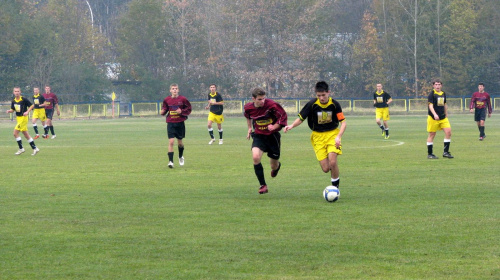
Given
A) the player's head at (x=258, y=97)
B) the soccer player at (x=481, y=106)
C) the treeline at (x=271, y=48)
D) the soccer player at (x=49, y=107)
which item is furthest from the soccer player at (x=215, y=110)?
the treeline at (x=271, y=48)

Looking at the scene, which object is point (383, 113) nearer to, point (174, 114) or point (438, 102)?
point (438, 102)

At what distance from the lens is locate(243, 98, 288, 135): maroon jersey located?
12078 millimetres

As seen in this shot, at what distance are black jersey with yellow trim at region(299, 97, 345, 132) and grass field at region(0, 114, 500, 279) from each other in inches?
46.5

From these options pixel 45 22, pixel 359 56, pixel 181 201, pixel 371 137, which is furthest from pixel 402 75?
pixel 181 201

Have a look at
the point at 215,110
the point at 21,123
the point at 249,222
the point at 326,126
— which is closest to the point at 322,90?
the point at 326,126

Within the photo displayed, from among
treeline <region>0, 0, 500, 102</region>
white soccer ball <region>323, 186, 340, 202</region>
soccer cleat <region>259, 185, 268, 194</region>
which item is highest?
treeline <region>0, 0, 500, 102</region>

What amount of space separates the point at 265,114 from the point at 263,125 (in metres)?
0.22

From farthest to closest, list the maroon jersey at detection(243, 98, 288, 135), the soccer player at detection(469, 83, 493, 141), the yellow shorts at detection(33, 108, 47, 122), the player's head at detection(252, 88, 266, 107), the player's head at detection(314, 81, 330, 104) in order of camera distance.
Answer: the yellow shorts at detection(33, 108, 47, 122) → the soccer player at detection(469, 83, 493, 141) → the maroon jersey at detection(243, 98, 288, 135) → the player's head at detection(252, 88, 266, 107) → the player's head at detection(314, 81, 330, 104)

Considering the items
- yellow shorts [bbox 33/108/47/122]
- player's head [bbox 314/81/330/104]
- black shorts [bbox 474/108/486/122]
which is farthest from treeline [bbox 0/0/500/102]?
player's head [bbox 314/81/330/104]

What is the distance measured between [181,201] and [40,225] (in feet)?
8.75

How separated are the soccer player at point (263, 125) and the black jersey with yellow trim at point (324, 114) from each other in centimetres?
67

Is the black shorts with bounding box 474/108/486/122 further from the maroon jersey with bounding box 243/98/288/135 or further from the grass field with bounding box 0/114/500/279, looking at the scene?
the maroon jersey with bounding box 243/98/288/135

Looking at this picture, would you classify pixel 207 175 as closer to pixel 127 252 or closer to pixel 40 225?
pixel 40 225

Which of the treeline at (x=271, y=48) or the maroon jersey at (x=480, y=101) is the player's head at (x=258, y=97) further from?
the treeline at (x=271, y=48)
